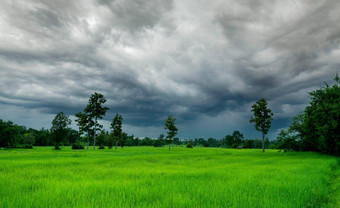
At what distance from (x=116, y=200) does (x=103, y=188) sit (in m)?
1.69

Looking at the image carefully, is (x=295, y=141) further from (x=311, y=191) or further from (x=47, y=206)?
(x=47, y=206)

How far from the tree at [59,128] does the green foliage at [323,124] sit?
69698 millimetres

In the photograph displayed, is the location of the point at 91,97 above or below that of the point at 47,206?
above

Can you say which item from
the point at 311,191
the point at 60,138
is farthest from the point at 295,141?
the point at 60,138

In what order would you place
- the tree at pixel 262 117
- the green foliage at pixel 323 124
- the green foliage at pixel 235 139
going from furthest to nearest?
the green foliage at pixel 235 139 < the tree at pixel 262 117 < the green foliage at pixel 323 124

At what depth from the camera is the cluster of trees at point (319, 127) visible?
30.8m

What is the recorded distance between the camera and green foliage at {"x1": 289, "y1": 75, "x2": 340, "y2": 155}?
100 feet

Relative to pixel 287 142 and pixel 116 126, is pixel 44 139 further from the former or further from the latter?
pixel 287 142

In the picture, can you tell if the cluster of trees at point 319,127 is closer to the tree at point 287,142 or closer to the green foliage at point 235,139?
the tree at point 287,142

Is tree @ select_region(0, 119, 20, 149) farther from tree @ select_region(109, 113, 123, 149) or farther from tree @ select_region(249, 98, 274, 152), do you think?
tree @ select_region(249, 98, 274, 152)

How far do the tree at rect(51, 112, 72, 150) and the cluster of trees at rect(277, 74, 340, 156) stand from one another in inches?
2667

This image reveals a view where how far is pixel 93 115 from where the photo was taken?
2427 inches

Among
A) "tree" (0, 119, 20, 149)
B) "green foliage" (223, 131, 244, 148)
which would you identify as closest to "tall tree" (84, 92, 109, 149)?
"tree" (0, 119, 20, 149)

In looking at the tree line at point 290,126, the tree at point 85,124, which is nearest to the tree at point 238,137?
the tree line at point 290,126
